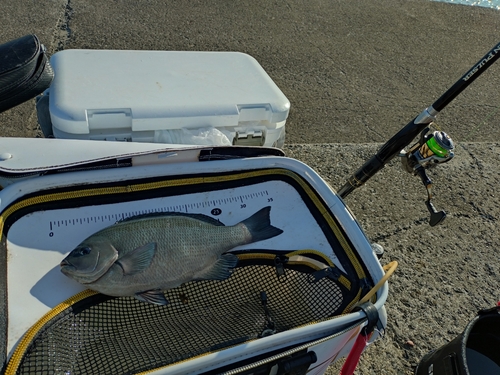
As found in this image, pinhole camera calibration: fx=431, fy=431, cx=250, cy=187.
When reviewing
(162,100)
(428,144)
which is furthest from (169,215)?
(428,144)

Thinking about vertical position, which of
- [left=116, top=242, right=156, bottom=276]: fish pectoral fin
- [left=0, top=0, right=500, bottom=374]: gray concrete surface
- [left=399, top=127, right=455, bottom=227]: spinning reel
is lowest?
[left=0, top=0, right=500, bottom=374]: gray concrete surface

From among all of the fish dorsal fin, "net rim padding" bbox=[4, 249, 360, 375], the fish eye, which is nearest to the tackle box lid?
the fish dorsal fin

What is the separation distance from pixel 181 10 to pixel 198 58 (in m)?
2.70

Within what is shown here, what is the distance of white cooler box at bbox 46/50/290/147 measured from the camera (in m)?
1.87

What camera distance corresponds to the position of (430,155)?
188cm

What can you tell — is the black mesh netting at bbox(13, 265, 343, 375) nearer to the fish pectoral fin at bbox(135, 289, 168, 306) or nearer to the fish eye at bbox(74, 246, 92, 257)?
the fish pectoral fin at bbox(135, 289, 168, 306)

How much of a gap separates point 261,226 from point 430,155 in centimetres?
81

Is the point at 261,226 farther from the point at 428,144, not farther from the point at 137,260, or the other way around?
the point at 428,144

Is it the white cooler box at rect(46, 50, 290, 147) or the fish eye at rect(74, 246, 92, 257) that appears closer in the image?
the fish eye at rect(74, 246, 92, 257)

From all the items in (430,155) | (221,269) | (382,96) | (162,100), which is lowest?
(382,96)

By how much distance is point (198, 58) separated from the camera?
7.63 ft

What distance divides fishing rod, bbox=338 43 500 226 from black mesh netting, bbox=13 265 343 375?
670mm

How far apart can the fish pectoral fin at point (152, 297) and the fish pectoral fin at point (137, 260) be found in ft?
0.27

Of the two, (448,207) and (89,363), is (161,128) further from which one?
(448,207)
